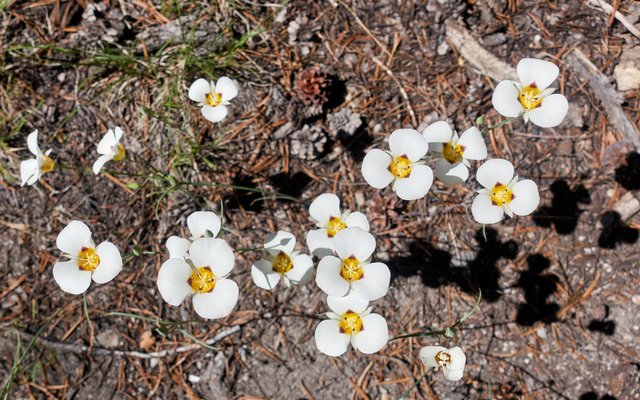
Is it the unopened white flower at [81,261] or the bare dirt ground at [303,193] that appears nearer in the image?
the unopened white flower at [81,261]

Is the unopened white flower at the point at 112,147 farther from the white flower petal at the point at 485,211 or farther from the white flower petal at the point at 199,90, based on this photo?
the white flower petal at the point at 485,211

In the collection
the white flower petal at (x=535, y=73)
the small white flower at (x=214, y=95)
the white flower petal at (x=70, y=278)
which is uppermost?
the white flower petal at (x=535, y=73)

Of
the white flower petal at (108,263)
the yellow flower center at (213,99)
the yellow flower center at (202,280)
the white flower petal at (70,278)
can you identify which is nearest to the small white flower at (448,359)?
the yellow flower center at (202,280)

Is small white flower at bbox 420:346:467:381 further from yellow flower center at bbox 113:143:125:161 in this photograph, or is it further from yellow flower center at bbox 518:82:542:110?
yellow flower center at bbox 113:143:125:161

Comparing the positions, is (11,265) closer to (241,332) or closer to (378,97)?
(241,332)

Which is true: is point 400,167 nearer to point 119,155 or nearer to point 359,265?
point 359,265

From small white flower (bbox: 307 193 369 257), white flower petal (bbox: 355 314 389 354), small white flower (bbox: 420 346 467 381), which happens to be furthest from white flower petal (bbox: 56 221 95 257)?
small white flower (bbox: 420 346 467 381)

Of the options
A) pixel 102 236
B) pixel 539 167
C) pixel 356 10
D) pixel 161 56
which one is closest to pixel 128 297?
pixel 102 236
